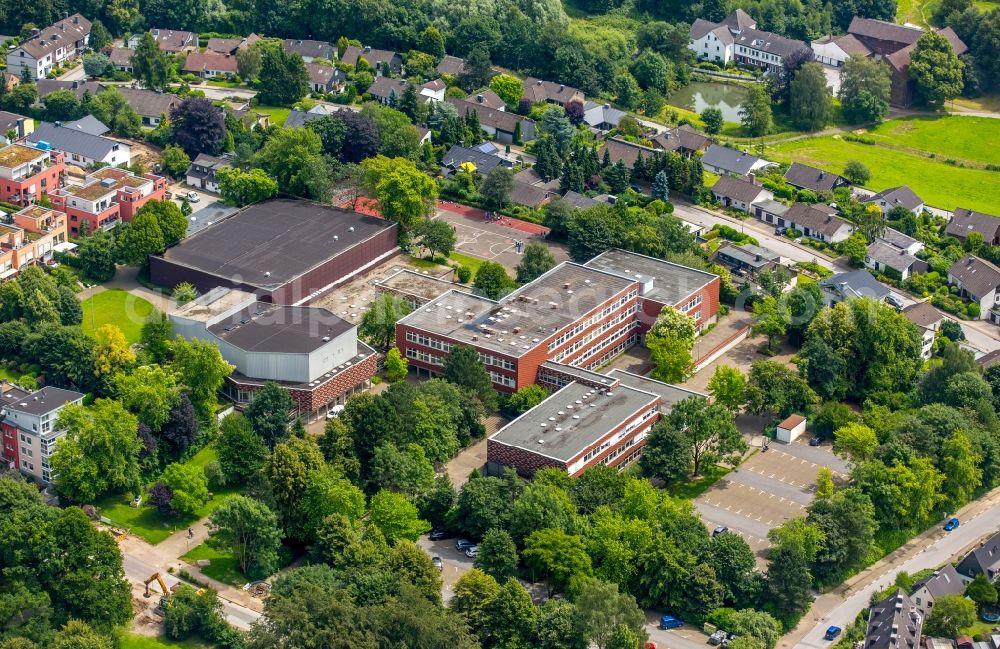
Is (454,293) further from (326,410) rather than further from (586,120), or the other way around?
(586,120)

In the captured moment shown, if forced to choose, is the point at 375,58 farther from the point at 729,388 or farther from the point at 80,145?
the point at 729,388

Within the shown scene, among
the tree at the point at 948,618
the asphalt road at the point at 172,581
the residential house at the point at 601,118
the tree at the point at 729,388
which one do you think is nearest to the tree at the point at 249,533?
the asphalt road at the point at 172,581

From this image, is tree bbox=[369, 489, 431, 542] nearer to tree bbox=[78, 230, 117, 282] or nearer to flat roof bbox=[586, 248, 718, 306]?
flat roof bbox=[586, 248, 718, 306]

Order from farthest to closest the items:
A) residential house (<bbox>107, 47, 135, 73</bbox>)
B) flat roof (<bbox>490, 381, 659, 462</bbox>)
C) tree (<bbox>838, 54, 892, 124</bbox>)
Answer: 1. tree (<bbox>838, 54, 892, 124</bbox>)
2. residential house (<bbox>107, 47, 135, 73</bbox>)
3. flat roof (<bbox>490, 381, 659, 462</bbox>)

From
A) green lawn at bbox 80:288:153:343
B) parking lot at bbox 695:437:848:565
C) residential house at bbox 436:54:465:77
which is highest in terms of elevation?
residential house at bbox 436:54:465:77

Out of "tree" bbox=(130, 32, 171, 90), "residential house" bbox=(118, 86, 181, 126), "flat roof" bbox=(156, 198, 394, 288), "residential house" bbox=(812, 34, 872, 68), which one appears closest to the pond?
"residential house" bbox=(812, 34, 872, 68)

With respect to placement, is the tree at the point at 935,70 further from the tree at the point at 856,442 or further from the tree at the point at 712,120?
the tree at the point at 856,442

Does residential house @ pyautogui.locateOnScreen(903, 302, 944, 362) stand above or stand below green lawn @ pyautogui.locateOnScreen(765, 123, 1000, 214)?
above
